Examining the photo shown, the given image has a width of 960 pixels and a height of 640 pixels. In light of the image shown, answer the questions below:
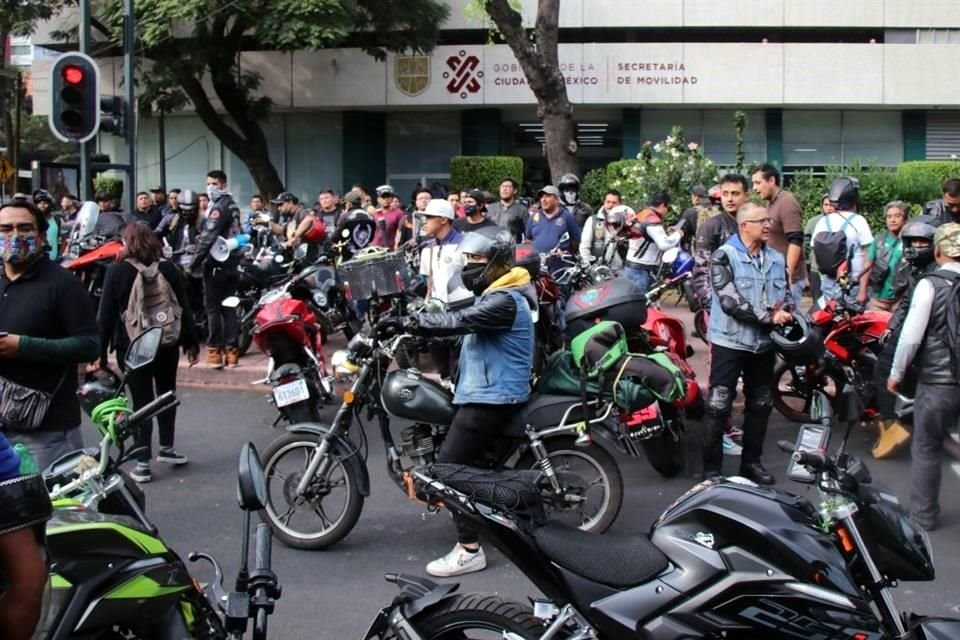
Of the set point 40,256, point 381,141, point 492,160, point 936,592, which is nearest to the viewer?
point 40,256

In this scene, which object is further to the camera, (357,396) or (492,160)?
(492,160)

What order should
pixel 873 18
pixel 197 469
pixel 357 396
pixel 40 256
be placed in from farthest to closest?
pixel 873 18
pixel 197 469
pixel 357 396
pixel 40 256

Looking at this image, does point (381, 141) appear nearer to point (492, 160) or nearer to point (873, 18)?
point (492, 160)

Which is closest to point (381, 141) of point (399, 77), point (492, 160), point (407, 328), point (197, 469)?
point (399, 77)

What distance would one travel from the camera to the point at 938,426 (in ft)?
18.1

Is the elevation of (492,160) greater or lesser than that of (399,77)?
lesser

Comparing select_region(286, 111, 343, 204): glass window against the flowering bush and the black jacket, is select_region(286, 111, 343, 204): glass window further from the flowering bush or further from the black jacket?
the black jacket

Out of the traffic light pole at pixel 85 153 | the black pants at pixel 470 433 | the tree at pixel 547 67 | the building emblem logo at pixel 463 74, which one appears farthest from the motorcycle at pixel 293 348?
the building emblem logo at pixel 463 74

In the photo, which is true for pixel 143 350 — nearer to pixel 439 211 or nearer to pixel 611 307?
pixel 611 307

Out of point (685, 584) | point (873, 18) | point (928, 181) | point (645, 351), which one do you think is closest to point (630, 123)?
point (873, 18)

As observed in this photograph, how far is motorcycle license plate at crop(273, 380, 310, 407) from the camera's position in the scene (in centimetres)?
634

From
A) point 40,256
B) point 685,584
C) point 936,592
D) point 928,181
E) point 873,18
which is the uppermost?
point 873,18

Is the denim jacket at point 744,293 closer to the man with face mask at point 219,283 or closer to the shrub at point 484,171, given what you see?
the man with face mask at point 219,283

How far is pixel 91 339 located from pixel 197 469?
272cm
